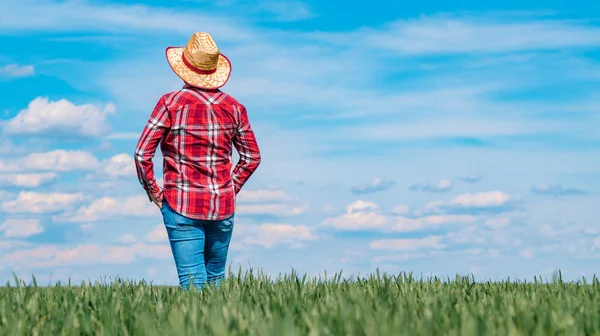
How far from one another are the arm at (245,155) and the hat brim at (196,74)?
17.6 inches

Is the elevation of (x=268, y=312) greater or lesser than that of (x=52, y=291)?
lesser

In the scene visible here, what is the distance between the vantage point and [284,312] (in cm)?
459

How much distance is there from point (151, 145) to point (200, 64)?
0.96 metres

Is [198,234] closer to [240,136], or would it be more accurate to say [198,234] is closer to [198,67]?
[240,136]

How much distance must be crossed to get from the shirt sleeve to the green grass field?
3.09ft

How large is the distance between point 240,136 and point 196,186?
0.84m

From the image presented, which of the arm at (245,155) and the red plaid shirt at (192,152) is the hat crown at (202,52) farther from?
the arm at (245,155)

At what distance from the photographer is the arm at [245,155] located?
23.5ft

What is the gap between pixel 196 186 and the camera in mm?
6547

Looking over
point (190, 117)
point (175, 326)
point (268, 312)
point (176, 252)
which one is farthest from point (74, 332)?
point (190, 117)

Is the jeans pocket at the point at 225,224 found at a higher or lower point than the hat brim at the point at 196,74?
lower

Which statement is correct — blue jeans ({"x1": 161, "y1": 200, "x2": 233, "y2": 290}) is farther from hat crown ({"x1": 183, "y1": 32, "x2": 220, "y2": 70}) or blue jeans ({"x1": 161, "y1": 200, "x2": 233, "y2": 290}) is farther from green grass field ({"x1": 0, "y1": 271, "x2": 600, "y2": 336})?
hat crown ({"x1": 183, "y1": 32, "x2": 220, "y2": 70})

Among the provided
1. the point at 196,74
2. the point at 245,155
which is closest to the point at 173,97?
the point at 196,74

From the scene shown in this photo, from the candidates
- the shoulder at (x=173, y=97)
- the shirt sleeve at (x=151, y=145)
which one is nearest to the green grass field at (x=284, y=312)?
the shirt sleeve at (x=151, y=145)
